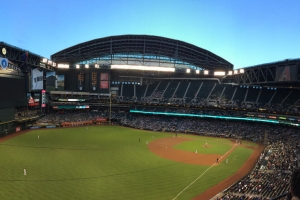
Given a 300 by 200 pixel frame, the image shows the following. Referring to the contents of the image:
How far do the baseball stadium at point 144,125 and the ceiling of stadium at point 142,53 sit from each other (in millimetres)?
326

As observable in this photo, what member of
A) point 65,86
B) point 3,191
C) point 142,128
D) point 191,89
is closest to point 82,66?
point 65,86

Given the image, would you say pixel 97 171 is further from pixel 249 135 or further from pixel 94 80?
pixel 94 80

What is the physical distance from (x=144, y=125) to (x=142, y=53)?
78.1ft

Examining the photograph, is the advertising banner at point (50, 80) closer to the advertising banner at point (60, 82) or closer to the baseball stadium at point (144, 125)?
the baseball stadium at point (144, 125)

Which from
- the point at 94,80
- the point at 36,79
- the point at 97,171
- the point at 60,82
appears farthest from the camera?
the point at 94,80

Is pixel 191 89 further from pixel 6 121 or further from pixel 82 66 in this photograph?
pixel 6 121

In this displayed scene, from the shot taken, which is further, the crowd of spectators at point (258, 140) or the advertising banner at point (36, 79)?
the advertising banner at point (36, 79)

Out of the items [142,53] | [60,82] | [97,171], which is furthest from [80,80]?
[97,171]

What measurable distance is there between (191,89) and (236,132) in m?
25.5

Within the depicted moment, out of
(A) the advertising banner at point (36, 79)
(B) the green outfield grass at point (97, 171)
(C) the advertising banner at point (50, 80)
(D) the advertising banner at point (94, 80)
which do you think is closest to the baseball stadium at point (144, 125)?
(B) the green outfield grass at point (97, 171)

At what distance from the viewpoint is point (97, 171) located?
88.5 ft

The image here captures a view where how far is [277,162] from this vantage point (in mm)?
29969

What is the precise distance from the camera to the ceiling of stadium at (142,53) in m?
70.4

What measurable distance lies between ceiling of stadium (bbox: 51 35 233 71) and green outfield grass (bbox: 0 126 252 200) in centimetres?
3698
